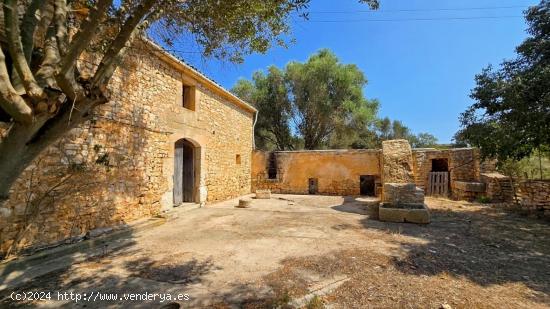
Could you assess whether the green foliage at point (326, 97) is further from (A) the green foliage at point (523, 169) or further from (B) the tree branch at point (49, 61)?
(B) the tree branch at point (49, 61)

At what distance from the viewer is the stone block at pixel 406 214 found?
608cm

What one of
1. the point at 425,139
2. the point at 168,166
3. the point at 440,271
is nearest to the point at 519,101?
the point at 440,271

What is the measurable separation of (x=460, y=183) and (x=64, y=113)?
38.2 feet

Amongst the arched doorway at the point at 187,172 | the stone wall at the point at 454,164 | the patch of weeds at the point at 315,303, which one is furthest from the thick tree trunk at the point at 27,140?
the stone wall at the point at 454,164

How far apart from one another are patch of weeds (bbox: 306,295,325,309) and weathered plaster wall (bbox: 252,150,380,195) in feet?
32.8

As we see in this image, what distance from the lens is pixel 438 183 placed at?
10.9 m

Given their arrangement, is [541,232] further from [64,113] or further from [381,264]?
[64,113]

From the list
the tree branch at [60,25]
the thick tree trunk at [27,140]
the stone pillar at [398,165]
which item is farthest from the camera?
the stone pillar at [398,165]

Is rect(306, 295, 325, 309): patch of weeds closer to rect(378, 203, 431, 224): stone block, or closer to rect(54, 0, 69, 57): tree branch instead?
rect(54, 0, 69, 57): tree branch

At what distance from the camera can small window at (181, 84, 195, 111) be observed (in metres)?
8.46

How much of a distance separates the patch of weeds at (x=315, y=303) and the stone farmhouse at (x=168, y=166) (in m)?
4.23

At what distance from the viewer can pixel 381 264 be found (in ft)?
12.0

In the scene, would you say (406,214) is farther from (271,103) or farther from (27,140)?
(271,103)

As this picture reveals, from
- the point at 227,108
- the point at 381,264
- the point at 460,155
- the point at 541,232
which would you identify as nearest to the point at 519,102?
the point at 541,232
